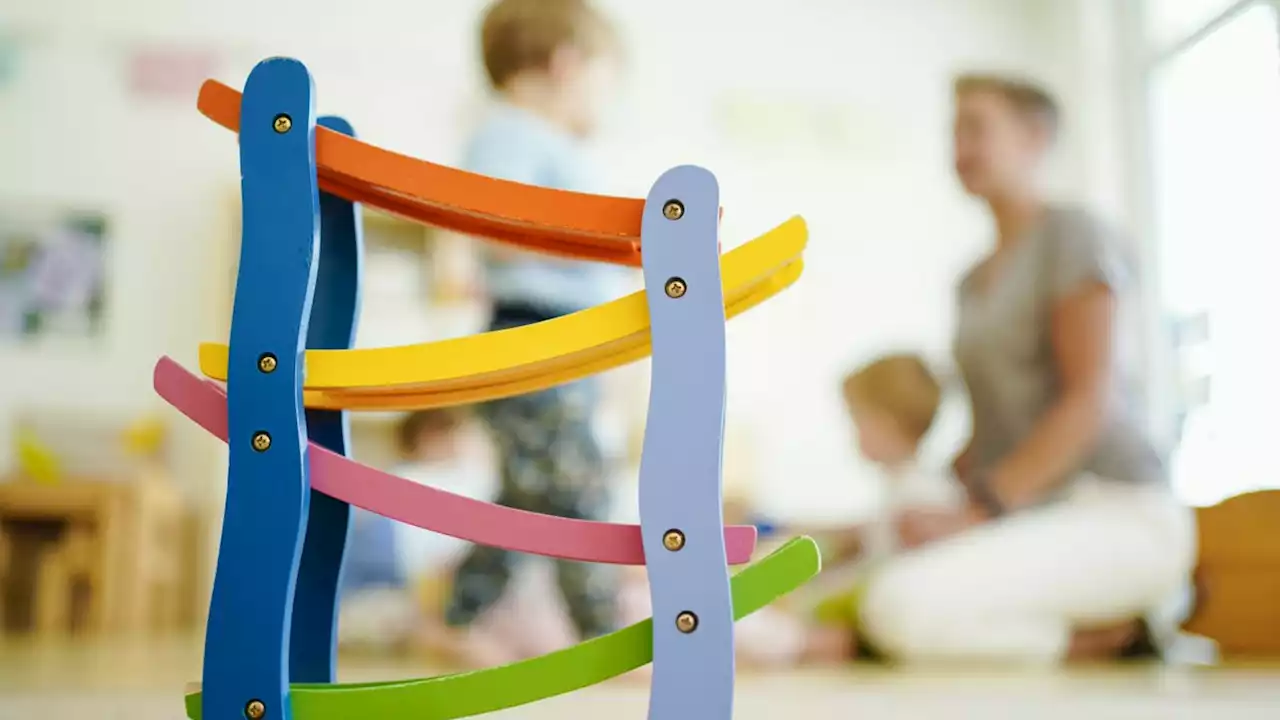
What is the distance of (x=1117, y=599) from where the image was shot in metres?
1.51

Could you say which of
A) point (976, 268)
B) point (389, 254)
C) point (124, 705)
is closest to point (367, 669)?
point (124, 705)

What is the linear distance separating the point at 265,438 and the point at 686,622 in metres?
Result: 0.19

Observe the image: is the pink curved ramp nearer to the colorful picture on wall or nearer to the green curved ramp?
the green curved ramp

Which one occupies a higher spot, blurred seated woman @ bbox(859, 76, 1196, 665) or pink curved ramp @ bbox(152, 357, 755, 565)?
blurred seated woman @ bbox(859, 76, 1196, 665)

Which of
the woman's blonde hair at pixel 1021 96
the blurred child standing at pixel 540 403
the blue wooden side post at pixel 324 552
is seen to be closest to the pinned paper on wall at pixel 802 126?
the woman's blonde hair at pixel 1021 96

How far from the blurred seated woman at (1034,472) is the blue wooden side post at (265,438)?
1.16 m

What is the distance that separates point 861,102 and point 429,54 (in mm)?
1241

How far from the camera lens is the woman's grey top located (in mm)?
1672

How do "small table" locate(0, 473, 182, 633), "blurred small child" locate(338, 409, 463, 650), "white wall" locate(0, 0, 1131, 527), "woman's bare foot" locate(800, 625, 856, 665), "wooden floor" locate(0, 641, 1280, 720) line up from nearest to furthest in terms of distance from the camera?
"wooden floor" locate(0, 641, 1280, 720), "woman's bare foot" locate(800, 625, 856, 665), "blurred small child" locate(338, 409, 463, 650), "small table" locate(0, 473, 182, 633), "white wall" locate(0, 0, 1131, 527)

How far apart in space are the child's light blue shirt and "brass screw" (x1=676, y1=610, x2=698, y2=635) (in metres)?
1.04

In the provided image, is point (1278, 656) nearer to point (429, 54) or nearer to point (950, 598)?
point (950, 598)

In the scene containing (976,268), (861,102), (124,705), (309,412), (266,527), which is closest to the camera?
(266,527)

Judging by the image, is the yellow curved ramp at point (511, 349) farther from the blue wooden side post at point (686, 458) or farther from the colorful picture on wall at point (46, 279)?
the colorful picture on wall at point (46, 279)

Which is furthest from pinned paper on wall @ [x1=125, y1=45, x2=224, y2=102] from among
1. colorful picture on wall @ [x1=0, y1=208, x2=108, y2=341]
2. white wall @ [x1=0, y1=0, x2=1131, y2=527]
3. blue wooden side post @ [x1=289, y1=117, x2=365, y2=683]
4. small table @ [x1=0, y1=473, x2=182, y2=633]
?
blue wooden side post @ [x1=289, y1=117, x2=365, y2=683]
